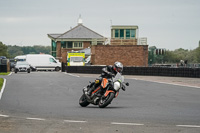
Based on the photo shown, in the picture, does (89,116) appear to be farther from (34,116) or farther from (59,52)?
(59,52)

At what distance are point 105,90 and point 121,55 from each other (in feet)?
150

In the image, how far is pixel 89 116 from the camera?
11.5 metres

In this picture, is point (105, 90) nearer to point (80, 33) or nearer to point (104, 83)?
point (104, 83)

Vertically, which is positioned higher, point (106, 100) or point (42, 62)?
point (42, 62)

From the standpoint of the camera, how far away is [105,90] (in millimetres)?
13578

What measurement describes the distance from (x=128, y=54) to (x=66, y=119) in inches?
1910

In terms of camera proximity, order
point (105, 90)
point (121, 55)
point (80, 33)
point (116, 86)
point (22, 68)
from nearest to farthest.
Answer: point (116, 86), point (105, 90), point (22, 68), point (121, 55), point (80, 33)

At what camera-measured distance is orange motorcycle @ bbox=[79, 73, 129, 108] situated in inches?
525

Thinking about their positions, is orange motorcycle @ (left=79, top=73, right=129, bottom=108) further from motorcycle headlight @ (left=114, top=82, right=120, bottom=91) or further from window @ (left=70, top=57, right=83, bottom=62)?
window @ (left=70, top=57, right=83, bottom=62)

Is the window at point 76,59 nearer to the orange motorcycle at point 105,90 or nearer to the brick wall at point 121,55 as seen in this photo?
the brick wall at point 121,55

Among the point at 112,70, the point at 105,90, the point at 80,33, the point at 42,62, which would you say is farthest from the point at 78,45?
the point at 112,70

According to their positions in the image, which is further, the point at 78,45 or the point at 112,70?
the point at 78,45

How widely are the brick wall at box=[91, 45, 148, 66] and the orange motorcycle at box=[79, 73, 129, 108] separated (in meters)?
45.0

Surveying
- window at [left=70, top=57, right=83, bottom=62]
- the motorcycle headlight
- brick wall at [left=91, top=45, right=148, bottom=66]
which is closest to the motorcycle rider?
the motorcycle headlight
